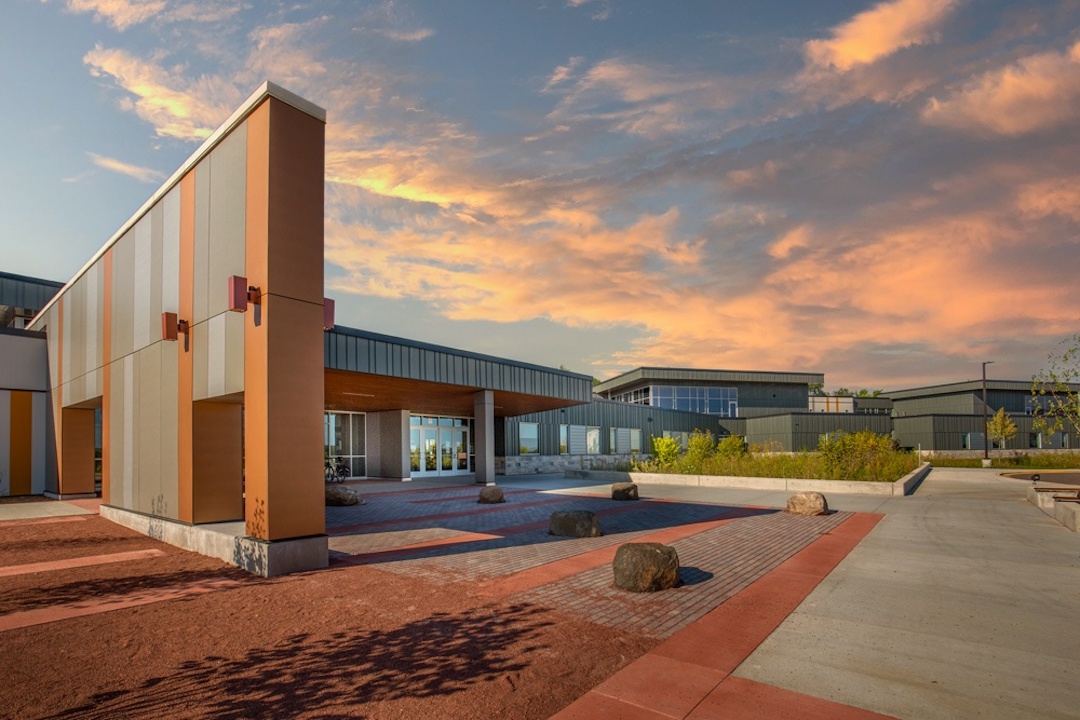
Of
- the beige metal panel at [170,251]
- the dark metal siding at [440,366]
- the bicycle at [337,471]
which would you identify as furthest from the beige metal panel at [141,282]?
the bicycle at [337,471]

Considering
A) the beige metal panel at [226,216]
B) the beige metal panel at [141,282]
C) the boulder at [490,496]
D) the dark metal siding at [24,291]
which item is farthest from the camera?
the dark metal siding at [24,291]

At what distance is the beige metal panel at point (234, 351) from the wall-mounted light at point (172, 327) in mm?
2031

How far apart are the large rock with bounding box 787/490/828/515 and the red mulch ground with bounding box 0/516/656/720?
10.3m

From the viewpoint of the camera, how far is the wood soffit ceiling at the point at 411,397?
64.4 feet

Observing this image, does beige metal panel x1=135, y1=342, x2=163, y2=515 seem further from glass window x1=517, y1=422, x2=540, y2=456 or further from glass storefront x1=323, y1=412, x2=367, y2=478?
glass window x1=517, y1=422, x2=540, y2=456

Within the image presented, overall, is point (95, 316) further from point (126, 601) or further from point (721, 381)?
point (721, 381)

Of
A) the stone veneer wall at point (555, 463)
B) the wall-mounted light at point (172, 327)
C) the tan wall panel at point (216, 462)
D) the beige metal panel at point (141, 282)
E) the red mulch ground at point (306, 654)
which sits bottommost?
the stone veneer wall at point (555, 463)

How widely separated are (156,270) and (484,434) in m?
14.6

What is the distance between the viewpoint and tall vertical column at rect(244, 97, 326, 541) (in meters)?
9.40

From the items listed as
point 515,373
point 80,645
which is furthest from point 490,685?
point 515,373

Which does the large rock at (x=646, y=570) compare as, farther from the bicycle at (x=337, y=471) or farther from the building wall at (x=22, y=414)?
the building wall at (x=22, y=414)

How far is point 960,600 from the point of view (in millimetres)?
7434

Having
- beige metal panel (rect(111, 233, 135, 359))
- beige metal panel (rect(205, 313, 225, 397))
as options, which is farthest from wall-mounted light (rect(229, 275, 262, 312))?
beige metal panel (rect(111, 233, 135, 359))

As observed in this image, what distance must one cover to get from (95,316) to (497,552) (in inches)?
596
